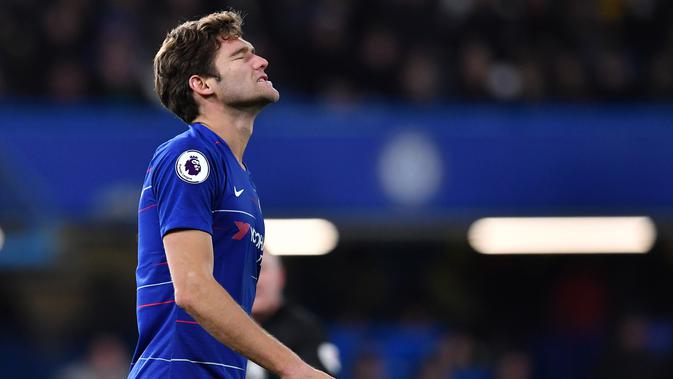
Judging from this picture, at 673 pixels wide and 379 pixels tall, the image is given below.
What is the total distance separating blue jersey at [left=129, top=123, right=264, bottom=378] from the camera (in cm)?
351

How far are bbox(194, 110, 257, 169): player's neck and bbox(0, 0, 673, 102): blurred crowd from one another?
7530 mm

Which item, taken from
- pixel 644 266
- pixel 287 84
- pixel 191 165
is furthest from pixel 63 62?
pixel 191 165

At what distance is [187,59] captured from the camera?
3.85 meters

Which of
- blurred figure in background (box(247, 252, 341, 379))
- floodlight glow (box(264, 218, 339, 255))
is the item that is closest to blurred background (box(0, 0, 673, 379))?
floodlight glow (box(264, 218, 339, 255))

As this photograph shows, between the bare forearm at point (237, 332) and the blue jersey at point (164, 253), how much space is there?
0.20 m

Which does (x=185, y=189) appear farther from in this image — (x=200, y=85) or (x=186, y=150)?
(x=200, y=85)

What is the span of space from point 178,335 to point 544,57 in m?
8.90

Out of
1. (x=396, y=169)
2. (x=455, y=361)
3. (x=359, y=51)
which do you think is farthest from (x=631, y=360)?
(x=359, y=51)

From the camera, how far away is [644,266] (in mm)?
12500

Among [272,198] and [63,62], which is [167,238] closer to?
[272,198]

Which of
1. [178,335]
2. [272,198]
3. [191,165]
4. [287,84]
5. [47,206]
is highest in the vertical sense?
[287,84]

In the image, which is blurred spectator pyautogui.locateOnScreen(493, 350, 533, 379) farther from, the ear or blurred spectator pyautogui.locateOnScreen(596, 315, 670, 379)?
the ear

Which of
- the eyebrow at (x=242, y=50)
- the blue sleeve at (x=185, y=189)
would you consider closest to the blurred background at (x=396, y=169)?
the eyebrow at (x=242, y=50)

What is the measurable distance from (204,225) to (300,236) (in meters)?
8.28
